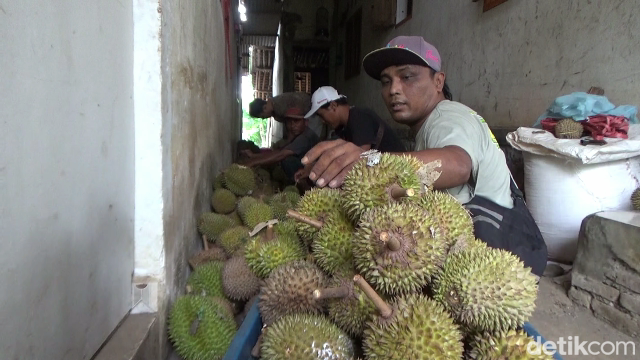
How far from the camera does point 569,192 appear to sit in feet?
7.63

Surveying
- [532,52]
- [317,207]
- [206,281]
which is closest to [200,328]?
[206,281]

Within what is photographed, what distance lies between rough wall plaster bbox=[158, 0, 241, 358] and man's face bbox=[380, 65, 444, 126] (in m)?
1.08

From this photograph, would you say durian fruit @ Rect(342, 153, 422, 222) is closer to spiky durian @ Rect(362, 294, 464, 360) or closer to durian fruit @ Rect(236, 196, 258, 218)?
spiky durian @ Rect(362, 294, 464, 360)

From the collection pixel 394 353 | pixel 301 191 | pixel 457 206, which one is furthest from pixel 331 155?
pixel 301 191

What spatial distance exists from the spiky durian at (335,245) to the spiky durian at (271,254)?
0.19 meters

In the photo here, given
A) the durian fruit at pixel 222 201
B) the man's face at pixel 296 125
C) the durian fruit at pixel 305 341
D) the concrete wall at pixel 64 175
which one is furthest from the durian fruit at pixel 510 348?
the man's face at pixel 296 125

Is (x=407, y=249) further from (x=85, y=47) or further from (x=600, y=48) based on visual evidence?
(x=600, y=48)

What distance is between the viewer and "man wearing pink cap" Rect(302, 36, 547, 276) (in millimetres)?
1252

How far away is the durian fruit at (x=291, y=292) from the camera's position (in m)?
0.96

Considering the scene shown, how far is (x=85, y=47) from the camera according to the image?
3.81 feet

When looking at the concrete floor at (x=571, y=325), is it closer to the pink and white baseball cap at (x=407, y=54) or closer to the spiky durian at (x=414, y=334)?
the spiky durian at (x=414, y=334)

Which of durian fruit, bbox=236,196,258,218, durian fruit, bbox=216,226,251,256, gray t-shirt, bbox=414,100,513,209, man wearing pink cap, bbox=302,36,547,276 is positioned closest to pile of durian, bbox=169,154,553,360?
man wearing pink cap, bbox=302,36,547,276

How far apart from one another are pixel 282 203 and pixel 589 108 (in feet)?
6.59

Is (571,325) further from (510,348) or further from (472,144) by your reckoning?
(510,348)
